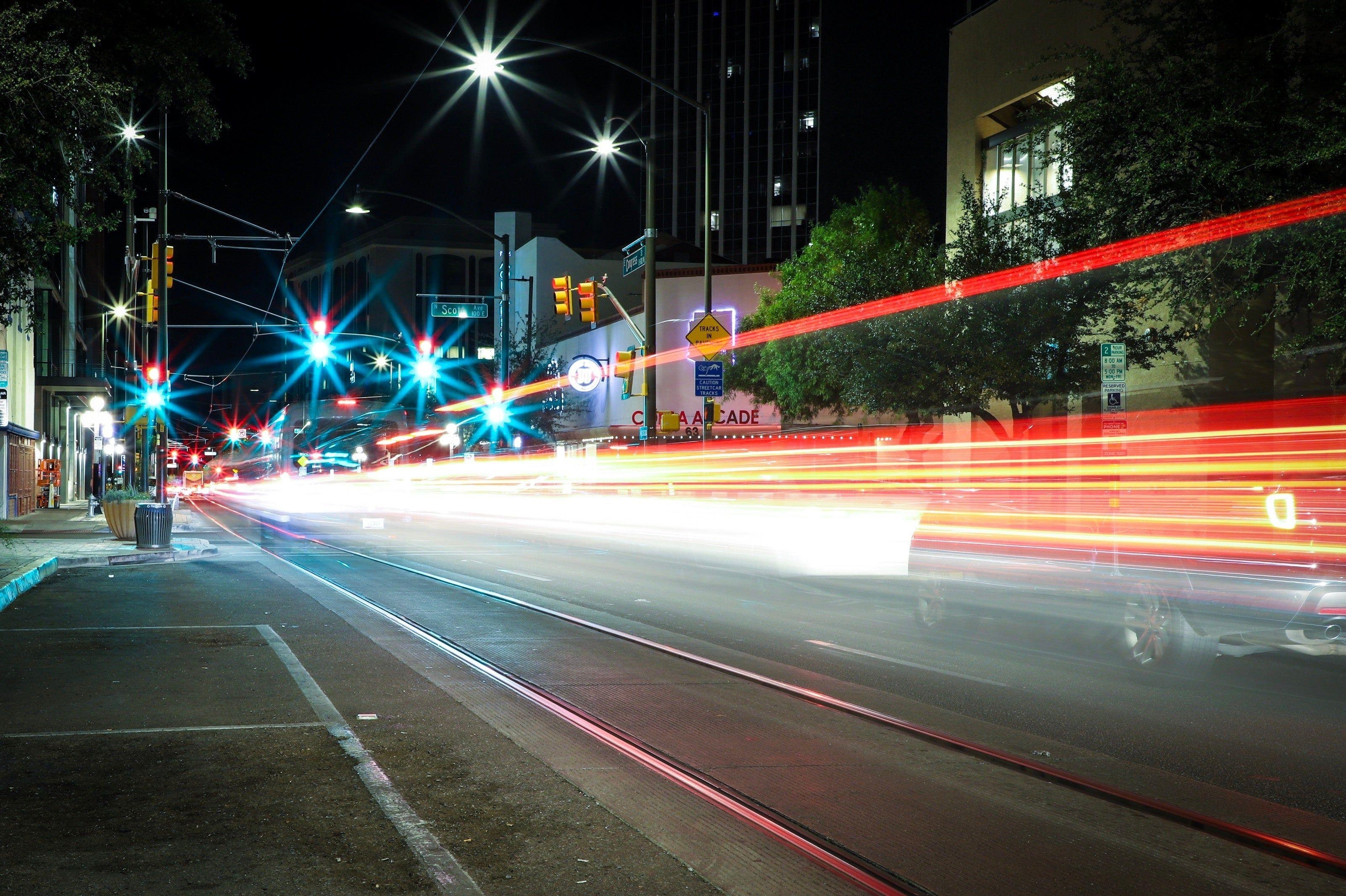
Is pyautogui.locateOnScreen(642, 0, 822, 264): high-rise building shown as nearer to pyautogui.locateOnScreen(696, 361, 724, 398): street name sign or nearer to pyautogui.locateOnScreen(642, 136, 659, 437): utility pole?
pyautogui.locateOnScreen(642, 136, 659, 437): utility pole

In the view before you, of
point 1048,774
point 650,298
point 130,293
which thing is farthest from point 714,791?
point 130,293

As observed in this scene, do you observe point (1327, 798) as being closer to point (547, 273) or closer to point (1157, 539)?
point (1157, 539)

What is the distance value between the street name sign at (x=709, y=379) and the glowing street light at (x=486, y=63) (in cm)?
767

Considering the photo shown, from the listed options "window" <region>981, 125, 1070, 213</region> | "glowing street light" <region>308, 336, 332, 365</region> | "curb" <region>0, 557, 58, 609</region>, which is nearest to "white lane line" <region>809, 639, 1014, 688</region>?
"curb" <region>0, 557, 58, 609</region>

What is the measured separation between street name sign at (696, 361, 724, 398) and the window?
28.2 feet

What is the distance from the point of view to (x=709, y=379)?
26250mm

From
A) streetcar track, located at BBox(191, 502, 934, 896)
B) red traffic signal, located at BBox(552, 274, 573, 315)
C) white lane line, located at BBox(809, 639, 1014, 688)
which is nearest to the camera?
streetcar track, located at BBox(191, 502, 934, 896)

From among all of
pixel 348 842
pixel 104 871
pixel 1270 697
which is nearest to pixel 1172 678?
pixel 1270 697

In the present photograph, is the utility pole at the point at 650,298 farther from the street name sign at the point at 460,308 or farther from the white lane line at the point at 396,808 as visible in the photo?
the white lane line at the point at 396,808

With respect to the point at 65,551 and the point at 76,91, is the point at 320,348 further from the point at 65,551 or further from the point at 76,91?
the point at 76,91

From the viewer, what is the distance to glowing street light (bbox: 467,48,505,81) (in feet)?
69.8

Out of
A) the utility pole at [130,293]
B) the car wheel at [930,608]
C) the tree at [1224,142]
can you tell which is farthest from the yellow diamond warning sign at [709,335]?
the car wheel at [930,608]

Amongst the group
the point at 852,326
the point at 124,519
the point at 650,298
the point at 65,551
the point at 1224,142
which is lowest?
the point at 65,551

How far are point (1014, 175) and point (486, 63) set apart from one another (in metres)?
18.0
